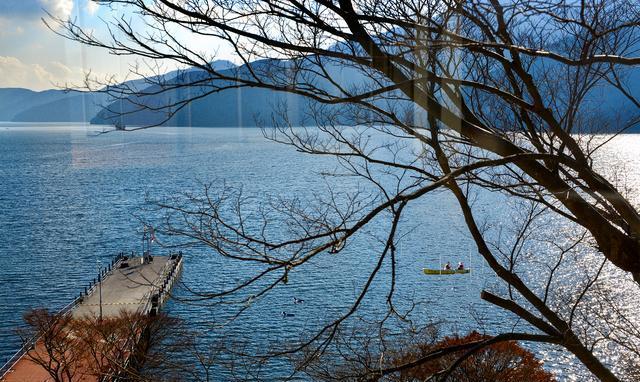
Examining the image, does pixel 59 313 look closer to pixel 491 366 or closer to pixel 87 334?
pixel 87 334

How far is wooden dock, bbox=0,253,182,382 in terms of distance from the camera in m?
23.8

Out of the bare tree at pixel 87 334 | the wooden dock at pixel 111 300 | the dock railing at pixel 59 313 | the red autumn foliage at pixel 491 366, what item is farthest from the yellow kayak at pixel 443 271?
the dock railing at pixel 59 313

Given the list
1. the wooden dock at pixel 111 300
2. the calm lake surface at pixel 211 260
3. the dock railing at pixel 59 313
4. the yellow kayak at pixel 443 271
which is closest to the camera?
the dock railing at pixel 59 313

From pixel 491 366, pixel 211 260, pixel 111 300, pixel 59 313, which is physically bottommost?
pixel 111 300

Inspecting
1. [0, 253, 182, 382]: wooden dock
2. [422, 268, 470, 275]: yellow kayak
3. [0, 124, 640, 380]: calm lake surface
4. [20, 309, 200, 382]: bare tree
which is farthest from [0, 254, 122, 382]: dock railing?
[422, 268, 470, 275]: yellow kayak

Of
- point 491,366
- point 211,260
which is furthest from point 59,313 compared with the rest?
point 491,366

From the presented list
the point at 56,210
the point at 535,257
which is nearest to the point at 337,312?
the point at 535,257

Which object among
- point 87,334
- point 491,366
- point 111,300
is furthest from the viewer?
point 111,300

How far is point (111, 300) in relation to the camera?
35219mm

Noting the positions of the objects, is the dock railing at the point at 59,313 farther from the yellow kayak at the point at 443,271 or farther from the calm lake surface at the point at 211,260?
the yellow kayak at the point at 443,271

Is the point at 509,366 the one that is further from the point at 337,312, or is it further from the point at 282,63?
the point at 282,63

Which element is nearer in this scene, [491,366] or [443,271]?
[491,366]

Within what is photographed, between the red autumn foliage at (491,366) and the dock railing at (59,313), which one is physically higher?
the red autumn foliage at (491,366)

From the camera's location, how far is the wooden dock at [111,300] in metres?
23.8
